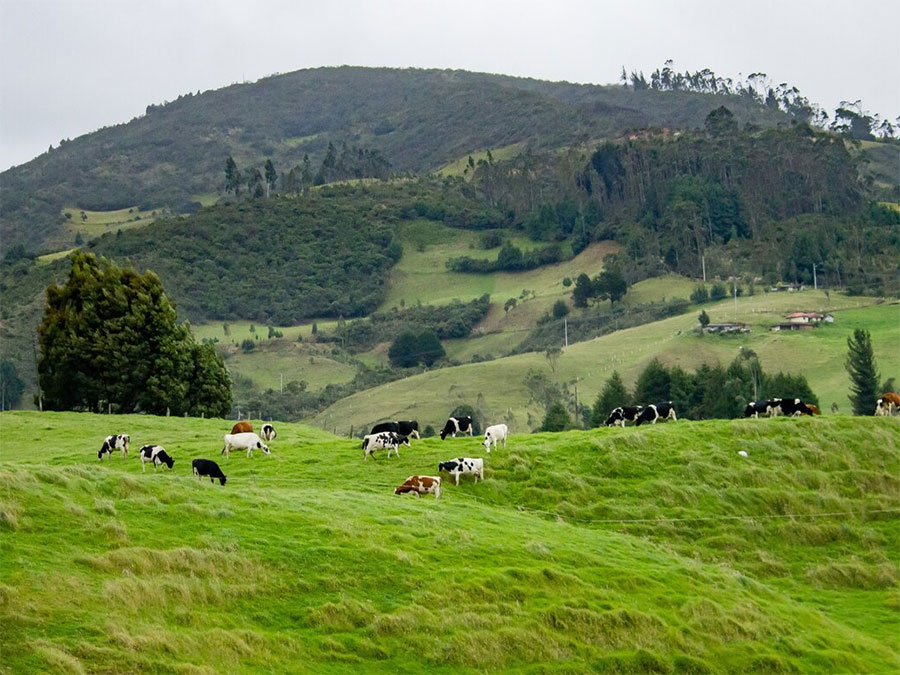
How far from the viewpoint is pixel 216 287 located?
18925 cm

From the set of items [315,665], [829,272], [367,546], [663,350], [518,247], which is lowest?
[315,665]

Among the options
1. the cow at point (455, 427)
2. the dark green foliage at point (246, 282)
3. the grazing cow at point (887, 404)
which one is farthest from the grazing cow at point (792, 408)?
the dark green foliage at point (246, 282)

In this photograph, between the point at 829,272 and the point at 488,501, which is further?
the point at 829,272

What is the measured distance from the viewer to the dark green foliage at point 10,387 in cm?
11719

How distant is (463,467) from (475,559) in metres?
6.87

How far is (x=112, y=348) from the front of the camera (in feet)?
190

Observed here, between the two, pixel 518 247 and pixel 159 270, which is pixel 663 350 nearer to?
pixel 518 247

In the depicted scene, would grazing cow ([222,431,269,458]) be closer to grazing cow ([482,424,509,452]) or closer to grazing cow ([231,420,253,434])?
grazing cow ([231,420,253,434])

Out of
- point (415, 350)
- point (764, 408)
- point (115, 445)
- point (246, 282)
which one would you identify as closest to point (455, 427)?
point (115, 445)

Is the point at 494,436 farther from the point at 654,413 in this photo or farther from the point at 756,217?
the point at 756,217

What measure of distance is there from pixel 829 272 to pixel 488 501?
12027 cm

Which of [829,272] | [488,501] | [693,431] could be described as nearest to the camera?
[488,501]

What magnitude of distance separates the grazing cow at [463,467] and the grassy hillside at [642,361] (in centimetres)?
6945

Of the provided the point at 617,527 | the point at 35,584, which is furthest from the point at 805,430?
the point at 35,584
